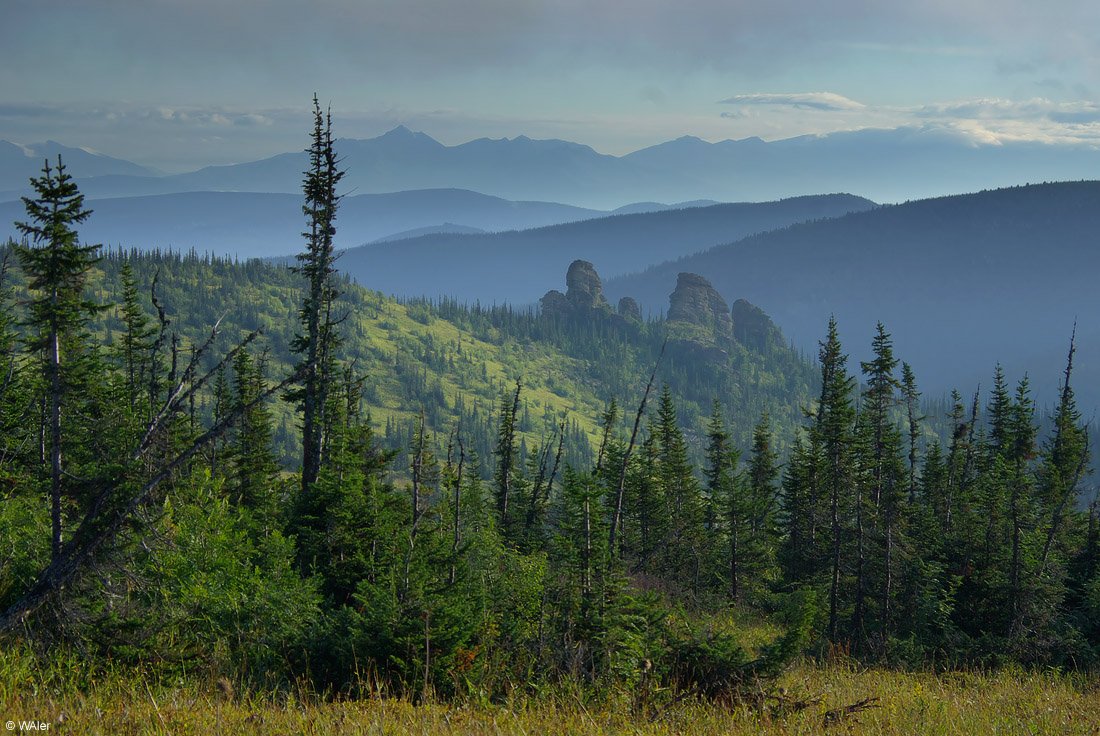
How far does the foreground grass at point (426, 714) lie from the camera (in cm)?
630

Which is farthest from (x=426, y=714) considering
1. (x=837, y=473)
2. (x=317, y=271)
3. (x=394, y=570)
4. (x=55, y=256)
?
(x=837, y=473)

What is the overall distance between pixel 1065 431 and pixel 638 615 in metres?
53.9

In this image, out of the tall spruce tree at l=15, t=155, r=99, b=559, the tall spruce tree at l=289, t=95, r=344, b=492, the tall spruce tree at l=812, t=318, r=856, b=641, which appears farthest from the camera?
the tall spruce tree at l=812, t=318, r=856, b=641

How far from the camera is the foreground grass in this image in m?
6.30

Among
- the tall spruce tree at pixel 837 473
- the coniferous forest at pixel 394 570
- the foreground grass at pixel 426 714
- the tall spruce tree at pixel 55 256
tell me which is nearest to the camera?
the foreground grass at pixel 426 714

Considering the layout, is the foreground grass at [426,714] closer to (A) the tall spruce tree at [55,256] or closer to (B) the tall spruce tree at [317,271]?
(A) the tall spruce tree at [55,256]

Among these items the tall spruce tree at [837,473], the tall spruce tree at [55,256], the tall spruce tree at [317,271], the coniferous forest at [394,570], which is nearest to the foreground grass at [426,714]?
the coniferous forest at [394,570]

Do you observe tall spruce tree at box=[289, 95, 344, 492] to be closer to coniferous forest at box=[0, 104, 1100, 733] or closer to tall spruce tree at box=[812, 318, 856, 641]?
coniferous forest at box=[0, 104, 1100, 733]

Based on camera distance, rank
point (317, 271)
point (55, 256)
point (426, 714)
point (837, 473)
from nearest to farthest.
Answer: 1. point (426, 714)
2. point (55, 256)
3. point (317, 271)
4. point (837, 473)

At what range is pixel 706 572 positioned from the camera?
46812 millimetres

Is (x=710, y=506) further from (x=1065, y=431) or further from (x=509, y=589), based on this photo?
(x=509, y=589)

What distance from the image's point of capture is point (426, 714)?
711 centimetres

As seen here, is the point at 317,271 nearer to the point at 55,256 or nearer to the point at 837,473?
the point at 55,256

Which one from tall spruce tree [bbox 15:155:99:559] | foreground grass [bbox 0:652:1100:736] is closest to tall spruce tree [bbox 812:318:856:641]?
foreground grass [bbox 0:652:1100:736]
